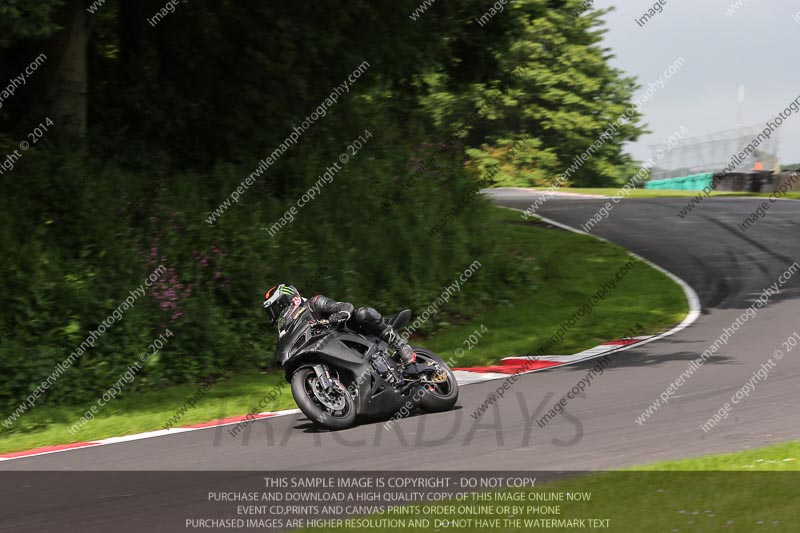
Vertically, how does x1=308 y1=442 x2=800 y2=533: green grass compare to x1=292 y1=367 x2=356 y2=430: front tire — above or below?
above

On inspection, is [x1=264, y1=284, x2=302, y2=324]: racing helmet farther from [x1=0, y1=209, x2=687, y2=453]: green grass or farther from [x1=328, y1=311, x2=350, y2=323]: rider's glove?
[x1=0, y1=209, x2=687, y2=453]: green grass

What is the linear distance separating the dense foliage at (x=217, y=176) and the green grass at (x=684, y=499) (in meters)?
9.37

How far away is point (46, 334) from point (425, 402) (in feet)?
22.0

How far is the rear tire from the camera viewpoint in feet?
35.7

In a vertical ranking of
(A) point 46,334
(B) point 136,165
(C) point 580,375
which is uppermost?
(C) point 580,375

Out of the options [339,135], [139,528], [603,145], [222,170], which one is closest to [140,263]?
[222,170]

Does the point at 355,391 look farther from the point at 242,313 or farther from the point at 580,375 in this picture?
the point at 242,313

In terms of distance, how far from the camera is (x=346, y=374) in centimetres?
1034

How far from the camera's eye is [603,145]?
193 feet

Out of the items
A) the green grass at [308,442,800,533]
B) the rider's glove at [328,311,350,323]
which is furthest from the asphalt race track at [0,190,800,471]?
the rider's glove at [328,311,350,323]

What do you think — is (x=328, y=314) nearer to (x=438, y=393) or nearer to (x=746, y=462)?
(x=438, y=393)

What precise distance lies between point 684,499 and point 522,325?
1277cm

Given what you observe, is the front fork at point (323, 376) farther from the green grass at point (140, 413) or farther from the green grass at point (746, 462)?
the green grass at point (746, 462)

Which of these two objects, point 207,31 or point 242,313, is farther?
point 207,31
